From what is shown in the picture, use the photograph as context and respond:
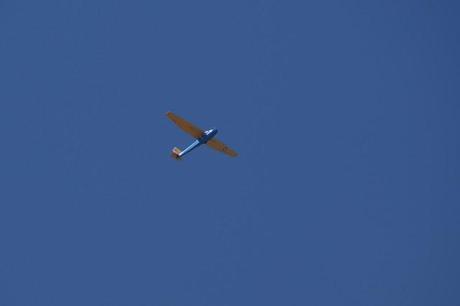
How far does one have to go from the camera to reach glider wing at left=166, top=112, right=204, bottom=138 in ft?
296

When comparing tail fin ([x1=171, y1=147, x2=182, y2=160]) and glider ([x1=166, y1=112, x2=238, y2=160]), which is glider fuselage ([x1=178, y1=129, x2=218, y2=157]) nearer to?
glider ([x1=166, y1=112, x2=238, y2=160])

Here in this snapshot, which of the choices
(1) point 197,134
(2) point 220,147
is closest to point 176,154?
(2) point 220,147

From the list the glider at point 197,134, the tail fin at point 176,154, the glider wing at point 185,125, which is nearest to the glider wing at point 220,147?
the glider at point 197,134

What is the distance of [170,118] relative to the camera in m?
90.3

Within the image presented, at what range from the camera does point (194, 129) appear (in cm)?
9056

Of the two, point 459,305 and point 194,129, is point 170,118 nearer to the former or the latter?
point 194,129

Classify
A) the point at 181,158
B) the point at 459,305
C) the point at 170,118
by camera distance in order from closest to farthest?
the point at 170,118 → the point at 181,158 → the point at 459,305

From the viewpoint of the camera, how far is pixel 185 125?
9050cm

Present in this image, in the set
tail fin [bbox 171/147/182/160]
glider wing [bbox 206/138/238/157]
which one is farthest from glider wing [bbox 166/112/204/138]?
tail fin [bbox 171/147/182/160]

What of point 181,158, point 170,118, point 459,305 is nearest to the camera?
point 170,118

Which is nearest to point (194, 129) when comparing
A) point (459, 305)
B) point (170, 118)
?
point (170, 118)

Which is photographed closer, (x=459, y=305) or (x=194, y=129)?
(x=194, y=129)

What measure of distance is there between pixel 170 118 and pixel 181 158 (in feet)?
24.4

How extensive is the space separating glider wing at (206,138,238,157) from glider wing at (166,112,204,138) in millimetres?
A: 3492
